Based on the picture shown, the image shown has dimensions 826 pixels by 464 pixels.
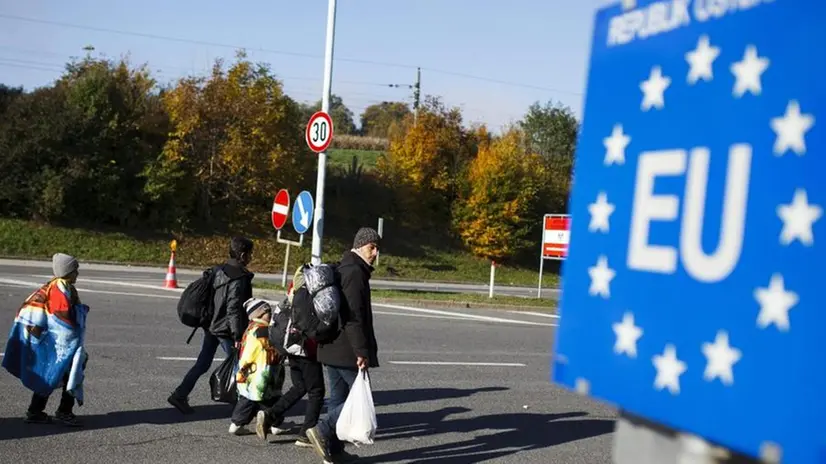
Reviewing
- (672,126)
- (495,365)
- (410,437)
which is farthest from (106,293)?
(672,126)

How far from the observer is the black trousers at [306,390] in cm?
812

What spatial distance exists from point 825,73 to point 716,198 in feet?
0.94

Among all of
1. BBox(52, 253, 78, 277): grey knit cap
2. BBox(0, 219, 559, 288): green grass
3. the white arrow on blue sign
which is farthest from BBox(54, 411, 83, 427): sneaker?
BBox(0, 219, 559, 288): green grass

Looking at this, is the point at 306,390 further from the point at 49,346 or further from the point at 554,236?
the point at 554,236

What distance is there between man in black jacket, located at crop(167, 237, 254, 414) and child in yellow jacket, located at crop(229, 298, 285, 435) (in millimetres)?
322

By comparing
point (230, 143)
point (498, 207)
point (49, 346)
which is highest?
point (230, 143)

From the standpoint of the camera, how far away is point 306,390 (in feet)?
26.8

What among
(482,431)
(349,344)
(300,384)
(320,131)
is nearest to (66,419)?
(300,384)

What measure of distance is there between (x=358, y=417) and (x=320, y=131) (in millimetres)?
10031

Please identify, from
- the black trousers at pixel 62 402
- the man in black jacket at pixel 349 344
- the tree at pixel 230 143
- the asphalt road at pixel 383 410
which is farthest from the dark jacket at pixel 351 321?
the tree at pixel 230 143

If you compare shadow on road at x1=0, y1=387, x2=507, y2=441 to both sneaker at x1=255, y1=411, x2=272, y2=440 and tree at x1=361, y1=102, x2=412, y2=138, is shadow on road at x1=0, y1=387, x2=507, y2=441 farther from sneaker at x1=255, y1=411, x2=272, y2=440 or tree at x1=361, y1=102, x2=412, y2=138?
tree at x1=361, y1=102, x2=412, y2=138

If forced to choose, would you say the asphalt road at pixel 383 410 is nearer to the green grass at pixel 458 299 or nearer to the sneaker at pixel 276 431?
the sneaker at pixel 276 431

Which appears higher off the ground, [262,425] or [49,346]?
[49,346]

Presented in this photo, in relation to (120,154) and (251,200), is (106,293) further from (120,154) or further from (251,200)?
(251,200)
